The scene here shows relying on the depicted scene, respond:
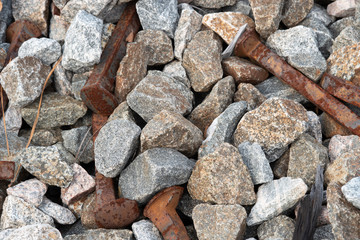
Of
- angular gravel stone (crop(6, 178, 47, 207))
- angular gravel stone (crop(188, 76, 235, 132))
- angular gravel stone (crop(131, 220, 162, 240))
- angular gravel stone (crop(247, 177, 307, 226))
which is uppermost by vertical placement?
angular gravel stone (crop(188, 76, 235, 132))

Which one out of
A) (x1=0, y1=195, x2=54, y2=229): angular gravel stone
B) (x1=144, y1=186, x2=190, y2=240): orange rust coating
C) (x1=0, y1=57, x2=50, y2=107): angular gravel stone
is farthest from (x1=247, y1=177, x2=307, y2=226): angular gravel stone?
(x1=0, y1=57, x2=50, y2=107): angular gravel stone

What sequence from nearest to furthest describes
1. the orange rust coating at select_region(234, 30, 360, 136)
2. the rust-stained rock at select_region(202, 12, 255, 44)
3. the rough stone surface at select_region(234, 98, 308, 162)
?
the rough stone surface at select_region(234, 98, 308, 162), the orange rust coating at select_region(234, 30, 360, 136), the rust-stained rock at select_region(202, 12, 255, 44)

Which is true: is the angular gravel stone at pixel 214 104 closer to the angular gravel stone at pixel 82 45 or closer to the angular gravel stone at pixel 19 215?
the angular gravel stone at pixel 82 45

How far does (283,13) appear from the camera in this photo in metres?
3.01

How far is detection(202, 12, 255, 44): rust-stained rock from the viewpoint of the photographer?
2.93 metres

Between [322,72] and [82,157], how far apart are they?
1741mm

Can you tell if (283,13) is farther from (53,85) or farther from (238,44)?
(53,85)

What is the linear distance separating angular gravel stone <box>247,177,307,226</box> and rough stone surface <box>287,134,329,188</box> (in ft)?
0.41

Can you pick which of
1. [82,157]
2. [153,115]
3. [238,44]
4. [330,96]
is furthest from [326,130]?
[82,157]

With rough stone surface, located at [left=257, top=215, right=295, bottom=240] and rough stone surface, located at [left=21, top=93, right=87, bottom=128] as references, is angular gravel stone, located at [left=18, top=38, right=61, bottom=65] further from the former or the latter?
rough stone surface, located at [left=257, top=215, right=295, bottom=240]

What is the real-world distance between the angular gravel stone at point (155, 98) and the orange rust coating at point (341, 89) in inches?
36.2

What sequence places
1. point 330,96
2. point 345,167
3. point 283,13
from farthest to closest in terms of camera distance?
1. point 283,13
2. point 330,96
3. point 345,167

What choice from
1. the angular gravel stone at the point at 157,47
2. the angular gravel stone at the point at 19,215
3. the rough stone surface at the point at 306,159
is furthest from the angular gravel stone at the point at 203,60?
the angular gravel stone at the point at 19,215

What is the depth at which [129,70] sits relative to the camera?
9.31 feet
